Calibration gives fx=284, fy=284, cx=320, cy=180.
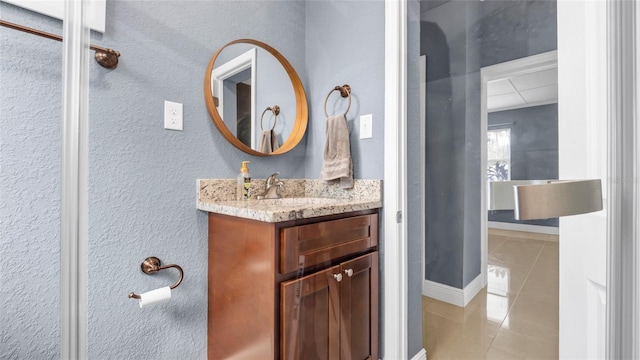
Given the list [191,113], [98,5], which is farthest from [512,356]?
[98,5]

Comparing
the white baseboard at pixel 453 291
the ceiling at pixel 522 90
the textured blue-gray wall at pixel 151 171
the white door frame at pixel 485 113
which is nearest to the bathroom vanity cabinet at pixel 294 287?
the textured blue-gray wall at pixel 151 171

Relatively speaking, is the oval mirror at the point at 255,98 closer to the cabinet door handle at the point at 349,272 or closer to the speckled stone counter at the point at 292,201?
the speckled stone counter at the point at 292,201

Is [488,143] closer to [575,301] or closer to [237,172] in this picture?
[575,301]

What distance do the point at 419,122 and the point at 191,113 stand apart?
1.05 m

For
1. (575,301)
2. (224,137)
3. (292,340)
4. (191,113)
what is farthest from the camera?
(224,137)

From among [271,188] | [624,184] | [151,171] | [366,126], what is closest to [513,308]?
[624,184]

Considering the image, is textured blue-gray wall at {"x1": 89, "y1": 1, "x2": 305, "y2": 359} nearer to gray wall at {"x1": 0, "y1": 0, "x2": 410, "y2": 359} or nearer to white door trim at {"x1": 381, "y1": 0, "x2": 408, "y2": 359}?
gray wall at {"x1": 0, "y1": 0, "x2": 410, "y2": 359}

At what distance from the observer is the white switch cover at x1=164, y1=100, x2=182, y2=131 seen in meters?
1.17

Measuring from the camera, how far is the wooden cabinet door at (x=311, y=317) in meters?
0.97

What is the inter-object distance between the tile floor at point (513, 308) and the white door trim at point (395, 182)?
8.4 inches

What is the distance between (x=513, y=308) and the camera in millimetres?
875

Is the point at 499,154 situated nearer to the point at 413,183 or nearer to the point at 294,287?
the point at 413,183

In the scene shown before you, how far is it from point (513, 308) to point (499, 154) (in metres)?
0.48

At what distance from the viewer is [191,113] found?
1.25 metres
